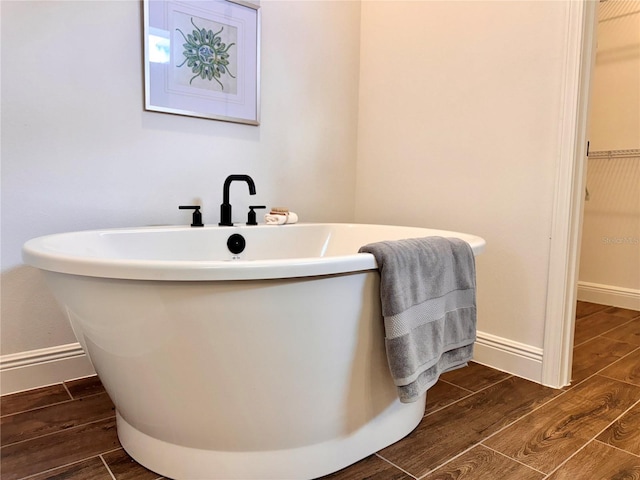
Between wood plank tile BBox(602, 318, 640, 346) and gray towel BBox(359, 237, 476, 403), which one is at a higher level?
gray towel BBox(359, 237, 476, 403)

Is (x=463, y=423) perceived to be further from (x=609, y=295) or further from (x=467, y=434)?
(x=609, y=295)

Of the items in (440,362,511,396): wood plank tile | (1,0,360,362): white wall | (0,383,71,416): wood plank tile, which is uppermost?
(1,0,360,362): white wall

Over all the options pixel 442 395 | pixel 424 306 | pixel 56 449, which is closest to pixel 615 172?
pixel 442 395

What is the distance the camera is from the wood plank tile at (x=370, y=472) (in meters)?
1.14

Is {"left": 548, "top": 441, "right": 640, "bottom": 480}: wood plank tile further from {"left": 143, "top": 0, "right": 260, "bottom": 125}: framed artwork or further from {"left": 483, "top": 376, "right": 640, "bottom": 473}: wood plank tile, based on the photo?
{"left": 143, "top": 0, "right": 260, "bottom": 125}: framed artwork

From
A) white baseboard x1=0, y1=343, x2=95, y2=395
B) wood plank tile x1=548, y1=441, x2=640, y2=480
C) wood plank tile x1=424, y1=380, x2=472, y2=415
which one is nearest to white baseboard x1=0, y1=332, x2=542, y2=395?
white baseboard x1=0, y1=343, x2=95, y2=395

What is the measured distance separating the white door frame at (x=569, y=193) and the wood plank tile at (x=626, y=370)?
0.82ft

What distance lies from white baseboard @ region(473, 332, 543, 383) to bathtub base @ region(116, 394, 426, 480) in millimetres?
863

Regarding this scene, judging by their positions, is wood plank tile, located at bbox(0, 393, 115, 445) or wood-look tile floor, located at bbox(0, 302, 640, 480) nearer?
wood-look tile floor, located at bbox(0, 302, 640, 480)

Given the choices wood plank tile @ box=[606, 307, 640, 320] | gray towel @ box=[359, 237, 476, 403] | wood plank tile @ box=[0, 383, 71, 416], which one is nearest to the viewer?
gray towel @ box=[359, 237, 476, 403]

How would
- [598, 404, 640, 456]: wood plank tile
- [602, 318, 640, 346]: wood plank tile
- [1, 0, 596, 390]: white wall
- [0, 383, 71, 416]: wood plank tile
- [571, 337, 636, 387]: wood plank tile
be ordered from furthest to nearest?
[602, 318, 640, 346]: wood plank tile < [571, 337, 636, 387]: wood plank tile < [1, 0, 596, 390]: white wall < [0, 383, 71, 416]: wood plank tile < [598, 404, 640, 456]: wood plank tile

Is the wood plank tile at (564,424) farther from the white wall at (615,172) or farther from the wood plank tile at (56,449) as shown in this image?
the white wall at (615,172)

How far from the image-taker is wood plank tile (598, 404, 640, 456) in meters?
1.30

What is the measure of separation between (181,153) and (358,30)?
129cm
